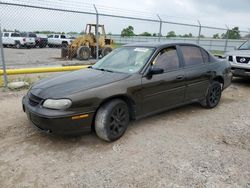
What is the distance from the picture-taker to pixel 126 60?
4449 millimetres

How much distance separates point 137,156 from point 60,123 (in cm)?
117

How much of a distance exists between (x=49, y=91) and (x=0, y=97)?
3.13 m

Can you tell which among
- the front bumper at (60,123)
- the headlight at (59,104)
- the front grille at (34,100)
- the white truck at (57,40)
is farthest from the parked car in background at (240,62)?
the white truck at (57,40)

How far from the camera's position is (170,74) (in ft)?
14.5

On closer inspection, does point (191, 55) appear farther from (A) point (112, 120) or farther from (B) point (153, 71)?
(A) point (112, 120)

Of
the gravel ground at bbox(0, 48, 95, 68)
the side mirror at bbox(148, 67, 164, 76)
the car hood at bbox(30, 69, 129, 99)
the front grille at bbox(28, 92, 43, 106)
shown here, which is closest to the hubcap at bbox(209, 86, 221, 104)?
the side mirror at bbox(148, 67, 164, 76)

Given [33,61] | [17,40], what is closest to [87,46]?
[33,61]

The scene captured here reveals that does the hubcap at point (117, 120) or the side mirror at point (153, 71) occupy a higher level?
the side mirror at point (153, 71)

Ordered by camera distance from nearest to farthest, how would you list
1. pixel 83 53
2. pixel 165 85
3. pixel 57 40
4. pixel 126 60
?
pixel 165 85 < pixel 126 60 < pixel 83 53 < pixel 57 40

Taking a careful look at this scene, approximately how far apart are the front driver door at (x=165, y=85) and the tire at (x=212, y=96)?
3.22 feet

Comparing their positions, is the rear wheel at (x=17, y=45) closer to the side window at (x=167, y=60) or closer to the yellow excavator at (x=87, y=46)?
the yellow excavator at (x=87, y=46)

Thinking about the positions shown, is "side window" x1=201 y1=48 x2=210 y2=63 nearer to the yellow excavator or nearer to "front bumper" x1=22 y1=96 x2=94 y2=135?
"front bumper" x1=22 y1=96 x2=94 y2=135

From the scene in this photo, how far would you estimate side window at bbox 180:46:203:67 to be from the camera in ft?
15.9

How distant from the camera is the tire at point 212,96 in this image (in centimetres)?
543
